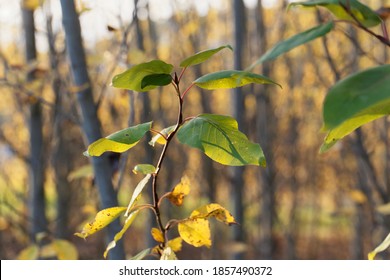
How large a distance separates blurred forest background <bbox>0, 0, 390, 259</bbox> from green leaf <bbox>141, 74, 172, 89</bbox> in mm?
539

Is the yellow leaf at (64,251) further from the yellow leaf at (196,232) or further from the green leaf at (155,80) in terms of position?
the green leaf at (155,80)

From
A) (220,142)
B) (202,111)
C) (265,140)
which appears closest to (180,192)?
(220,142)

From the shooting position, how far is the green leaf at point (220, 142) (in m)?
0.72

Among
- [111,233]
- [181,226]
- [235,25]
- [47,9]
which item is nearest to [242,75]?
[181,226]

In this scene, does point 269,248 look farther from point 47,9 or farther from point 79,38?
point 79,38

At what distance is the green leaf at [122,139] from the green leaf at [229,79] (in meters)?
0.09

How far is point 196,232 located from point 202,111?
2.94 metres

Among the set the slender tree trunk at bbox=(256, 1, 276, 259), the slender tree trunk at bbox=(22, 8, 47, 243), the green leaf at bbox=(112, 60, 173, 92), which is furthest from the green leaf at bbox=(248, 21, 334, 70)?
the slender tree trunk at bbox=(256, 1, 276, 259)

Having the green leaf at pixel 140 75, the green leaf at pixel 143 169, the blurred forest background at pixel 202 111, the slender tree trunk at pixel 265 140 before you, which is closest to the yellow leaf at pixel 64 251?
the blurred forest background at pixel 202 111

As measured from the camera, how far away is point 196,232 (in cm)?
87

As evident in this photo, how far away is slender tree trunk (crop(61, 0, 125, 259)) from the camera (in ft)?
3.97

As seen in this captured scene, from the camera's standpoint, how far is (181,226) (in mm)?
880

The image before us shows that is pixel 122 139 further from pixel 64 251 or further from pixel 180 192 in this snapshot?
pixel 64 251
